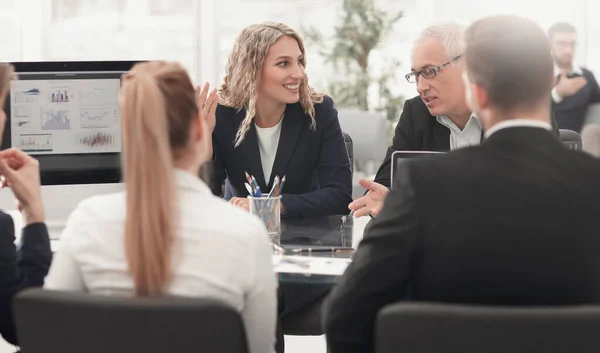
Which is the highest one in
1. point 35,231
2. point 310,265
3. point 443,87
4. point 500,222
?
point 443,87

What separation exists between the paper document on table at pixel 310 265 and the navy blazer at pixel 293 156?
0.80 m

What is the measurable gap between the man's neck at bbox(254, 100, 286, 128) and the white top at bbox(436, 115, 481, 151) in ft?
1.86

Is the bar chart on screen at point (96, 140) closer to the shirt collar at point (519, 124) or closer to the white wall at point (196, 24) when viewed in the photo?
the shirt collar at point (519, 124)

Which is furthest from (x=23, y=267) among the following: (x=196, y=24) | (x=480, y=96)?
(x=196, y=24)

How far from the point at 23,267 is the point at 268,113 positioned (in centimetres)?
132

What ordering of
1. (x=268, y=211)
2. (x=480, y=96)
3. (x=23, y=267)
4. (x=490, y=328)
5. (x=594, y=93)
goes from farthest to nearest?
(x=594, y=93) < (x=268, y=211) < (x=23, y=267) < (x=480, y=96) < (x=490, y=328)

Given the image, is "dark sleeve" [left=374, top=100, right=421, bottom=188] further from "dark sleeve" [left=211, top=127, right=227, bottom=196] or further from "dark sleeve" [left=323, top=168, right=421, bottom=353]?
"dark sleeve" [left=323, top=168, right=421, bottom=353]

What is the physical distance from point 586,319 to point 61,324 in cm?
78

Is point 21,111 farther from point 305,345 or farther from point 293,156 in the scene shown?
point 305,345

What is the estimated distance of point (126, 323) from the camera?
48.4 inches

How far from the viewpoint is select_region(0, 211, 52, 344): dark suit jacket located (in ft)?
5.50

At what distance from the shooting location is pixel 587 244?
131 cm

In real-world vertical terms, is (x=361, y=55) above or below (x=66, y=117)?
above

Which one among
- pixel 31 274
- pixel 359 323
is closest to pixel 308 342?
pixel 31 274
